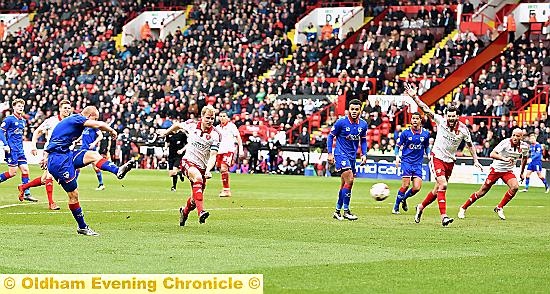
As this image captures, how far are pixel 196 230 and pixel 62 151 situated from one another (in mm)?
2631

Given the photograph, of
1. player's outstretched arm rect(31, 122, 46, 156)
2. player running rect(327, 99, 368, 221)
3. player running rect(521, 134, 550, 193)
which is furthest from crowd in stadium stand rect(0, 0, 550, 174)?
player's outstretched arm rect(31, 122, 46, 156)

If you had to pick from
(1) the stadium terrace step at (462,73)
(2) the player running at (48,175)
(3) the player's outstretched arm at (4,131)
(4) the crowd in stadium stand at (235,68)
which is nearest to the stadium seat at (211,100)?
(4) the crowd in stadium stand at (235,68)

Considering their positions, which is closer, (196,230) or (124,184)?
(196,230)

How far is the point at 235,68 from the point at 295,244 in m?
38.9

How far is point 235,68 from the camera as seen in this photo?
53844 mm

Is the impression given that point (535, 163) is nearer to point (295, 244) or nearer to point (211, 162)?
point (211, 162)

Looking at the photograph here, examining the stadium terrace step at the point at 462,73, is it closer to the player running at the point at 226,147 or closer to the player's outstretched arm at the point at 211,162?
the player running at the point at 226,147

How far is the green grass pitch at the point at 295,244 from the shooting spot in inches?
473

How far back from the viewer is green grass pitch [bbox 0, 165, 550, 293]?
1202 cm

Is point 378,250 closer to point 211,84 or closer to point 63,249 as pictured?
point 63,249

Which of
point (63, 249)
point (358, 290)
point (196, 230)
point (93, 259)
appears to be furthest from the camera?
point (196, 230)

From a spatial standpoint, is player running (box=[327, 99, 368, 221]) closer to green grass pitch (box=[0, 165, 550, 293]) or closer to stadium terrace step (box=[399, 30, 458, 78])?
green grass pitch (box=[0, 165, 550, 293])

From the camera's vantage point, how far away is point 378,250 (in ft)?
48.6

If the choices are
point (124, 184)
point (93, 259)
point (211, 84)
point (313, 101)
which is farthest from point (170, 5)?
point (93, 259)
